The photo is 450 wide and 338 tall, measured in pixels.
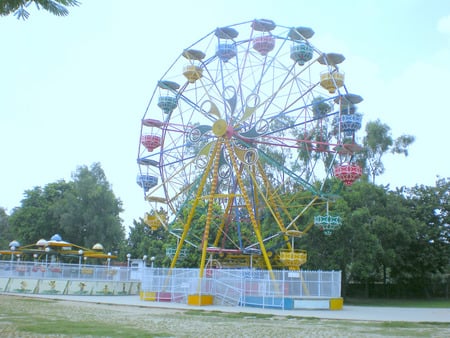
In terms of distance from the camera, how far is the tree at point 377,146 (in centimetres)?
5166

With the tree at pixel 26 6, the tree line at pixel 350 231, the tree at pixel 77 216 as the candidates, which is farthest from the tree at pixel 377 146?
the tree at pixel 26 6

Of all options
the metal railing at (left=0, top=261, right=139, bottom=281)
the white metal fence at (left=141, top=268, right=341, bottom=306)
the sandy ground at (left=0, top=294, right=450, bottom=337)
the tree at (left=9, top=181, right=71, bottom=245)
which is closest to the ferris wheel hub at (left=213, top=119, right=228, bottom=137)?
the white metal fence at (left=141, top=268, right=341, bottom=306)

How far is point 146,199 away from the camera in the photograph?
1372 inches

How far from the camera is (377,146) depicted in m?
51.8

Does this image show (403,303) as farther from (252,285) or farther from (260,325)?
(260,325)

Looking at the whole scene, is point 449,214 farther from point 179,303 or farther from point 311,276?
point 179,303

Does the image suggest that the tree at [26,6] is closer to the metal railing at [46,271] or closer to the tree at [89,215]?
the metal railing at [46,271]

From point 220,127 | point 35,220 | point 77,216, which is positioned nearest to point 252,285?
point 220,127

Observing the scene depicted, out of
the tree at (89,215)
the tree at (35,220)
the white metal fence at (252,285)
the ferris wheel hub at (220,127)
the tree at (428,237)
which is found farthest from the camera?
the tree at (35,220)

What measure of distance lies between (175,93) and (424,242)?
26.6 meters

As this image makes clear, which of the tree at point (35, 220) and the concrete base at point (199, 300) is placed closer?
the concrete base at point (199, 300)

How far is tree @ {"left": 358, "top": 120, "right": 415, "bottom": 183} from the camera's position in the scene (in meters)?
51.7

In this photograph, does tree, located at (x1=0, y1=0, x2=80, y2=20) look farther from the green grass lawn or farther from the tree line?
the green grass lawn

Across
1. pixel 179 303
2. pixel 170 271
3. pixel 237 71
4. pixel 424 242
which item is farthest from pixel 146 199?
pixel 424 242
